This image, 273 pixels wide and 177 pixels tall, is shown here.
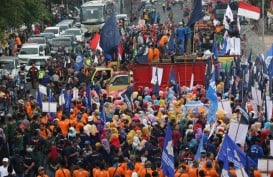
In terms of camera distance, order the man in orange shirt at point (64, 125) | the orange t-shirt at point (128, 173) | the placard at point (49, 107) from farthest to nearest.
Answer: the placard at point (49, 107) < the man in orange shirt at point (64, 125) < the orange t-shirt at point (128, 173)

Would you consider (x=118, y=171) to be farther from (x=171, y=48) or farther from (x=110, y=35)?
(x=171, y=48)

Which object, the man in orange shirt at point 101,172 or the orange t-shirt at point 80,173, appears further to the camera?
the orange t-shirt at point 80,173

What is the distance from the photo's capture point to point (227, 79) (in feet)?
107

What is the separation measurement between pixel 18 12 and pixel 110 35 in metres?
10.2

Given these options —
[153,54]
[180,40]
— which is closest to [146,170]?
[153,54]

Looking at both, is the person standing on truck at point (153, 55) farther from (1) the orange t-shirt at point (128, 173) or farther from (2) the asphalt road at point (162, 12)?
(2) the asphalt road at point (162, 12)

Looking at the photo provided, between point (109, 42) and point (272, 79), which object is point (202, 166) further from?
point (109, 42)

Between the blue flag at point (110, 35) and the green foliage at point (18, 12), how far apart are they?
652cm

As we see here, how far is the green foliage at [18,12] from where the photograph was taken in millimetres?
40344

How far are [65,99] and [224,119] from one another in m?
5.79

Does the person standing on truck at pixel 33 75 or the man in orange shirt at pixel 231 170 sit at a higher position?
the person standing on truck at pixel 33 75

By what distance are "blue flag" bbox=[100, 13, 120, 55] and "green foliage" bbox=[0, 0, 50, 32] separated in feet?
21.4

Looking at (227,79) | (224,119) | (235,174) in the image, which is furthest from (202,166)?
(227,79)

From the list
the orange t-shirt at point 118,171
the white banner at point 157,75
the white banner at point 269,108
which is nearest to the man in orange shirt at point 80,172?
the orange t-shirt at point 118,171
